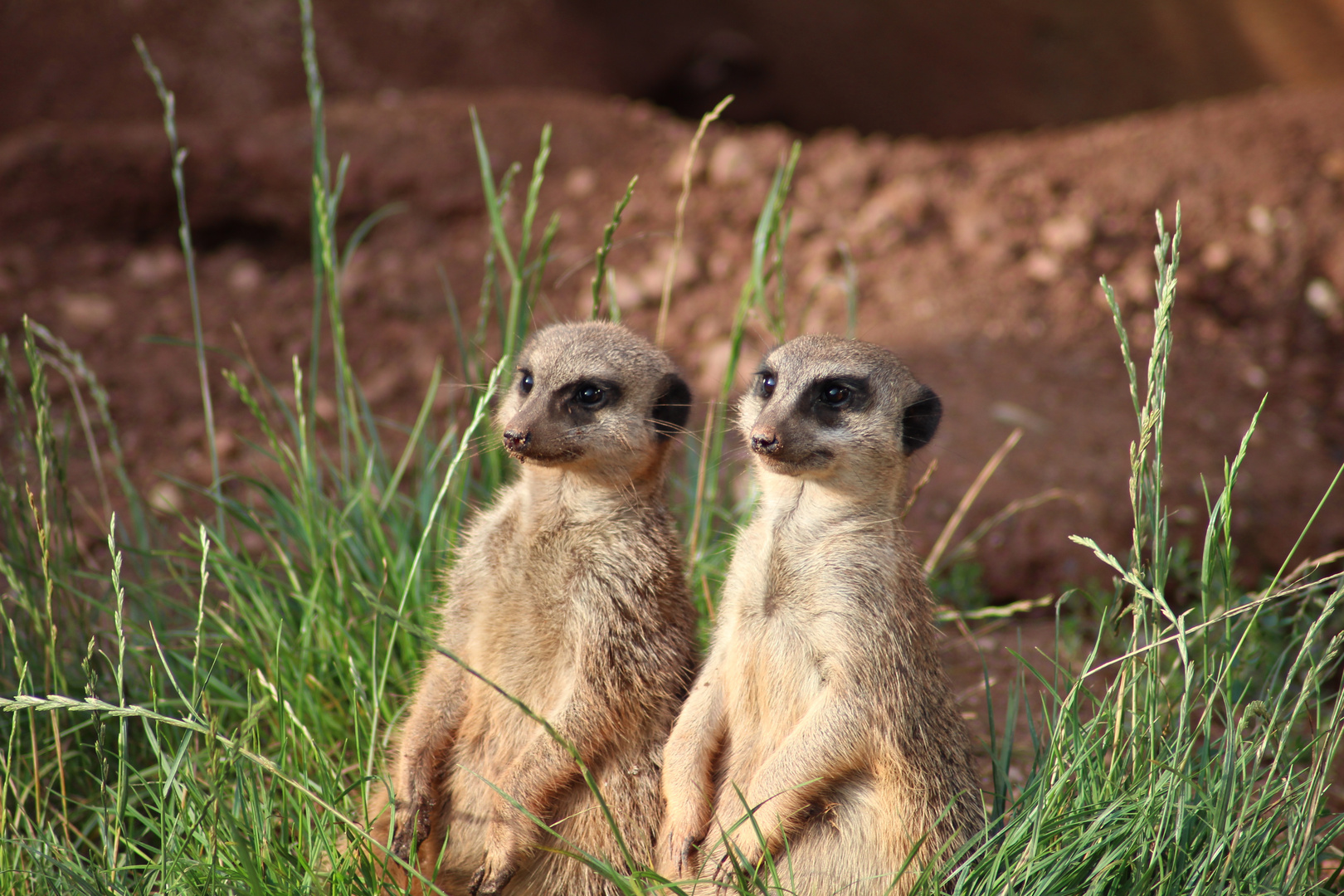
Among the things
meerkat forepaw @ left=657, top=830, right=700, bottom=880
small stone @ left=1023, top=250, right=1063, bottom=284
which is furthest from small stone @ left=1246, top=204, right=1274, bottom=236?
meerkat forepaw @ left=657, top=830, right=700, bottom=880

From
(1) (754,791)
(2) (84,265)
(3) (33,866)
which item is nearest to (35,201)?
(2) (84,265)

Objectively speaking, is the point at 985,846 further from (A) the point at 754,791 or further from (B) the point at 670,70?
(B) the point at 670,70

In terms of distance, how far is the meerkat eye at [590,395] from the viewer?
228 cm

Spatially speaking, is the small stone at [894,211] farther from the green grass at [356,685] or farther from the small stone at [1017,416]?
the green grass at [356,685]

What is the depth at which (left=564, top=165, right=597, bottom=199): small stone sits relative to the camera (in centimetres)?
525

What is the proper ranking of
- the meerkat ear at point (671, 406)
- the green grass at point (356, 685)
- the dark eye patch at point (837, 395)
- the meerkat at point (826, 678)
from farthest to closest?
the meerkat ear at point (671, 406) → the dark eye patch at point (837, 395) → the meerkat at point (826, 678) → the green grass at point (356, 685)

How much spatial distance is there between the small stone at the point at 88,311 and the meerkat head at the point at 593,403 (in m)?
3.24

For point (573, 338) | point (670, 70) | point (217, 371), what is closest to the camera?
point (573, 338)

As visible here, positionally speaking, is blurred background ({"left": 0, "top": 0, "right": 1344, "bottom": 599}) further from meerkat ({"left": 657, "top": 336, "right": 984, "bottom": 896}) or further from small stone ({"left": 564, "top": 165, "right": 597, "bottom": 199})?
meerkat ({"left": 657, "top": 336, "right": 984, "bottom": 896})

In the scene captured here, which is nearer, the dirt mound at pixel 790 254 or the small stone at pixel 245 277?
the dirt mound at pixel 790 254

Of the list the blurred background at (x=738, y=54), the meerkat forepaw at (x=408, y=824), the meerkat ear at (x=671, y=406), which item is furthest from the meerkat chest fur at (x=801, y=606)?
the blurred background at (x=738, y=54)

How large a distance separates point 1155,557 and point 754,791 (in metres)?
0.83

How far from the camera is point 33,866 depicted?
1946mm

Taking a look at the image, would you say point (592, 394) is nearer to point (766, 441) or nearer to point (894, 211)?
point (766, 441)
